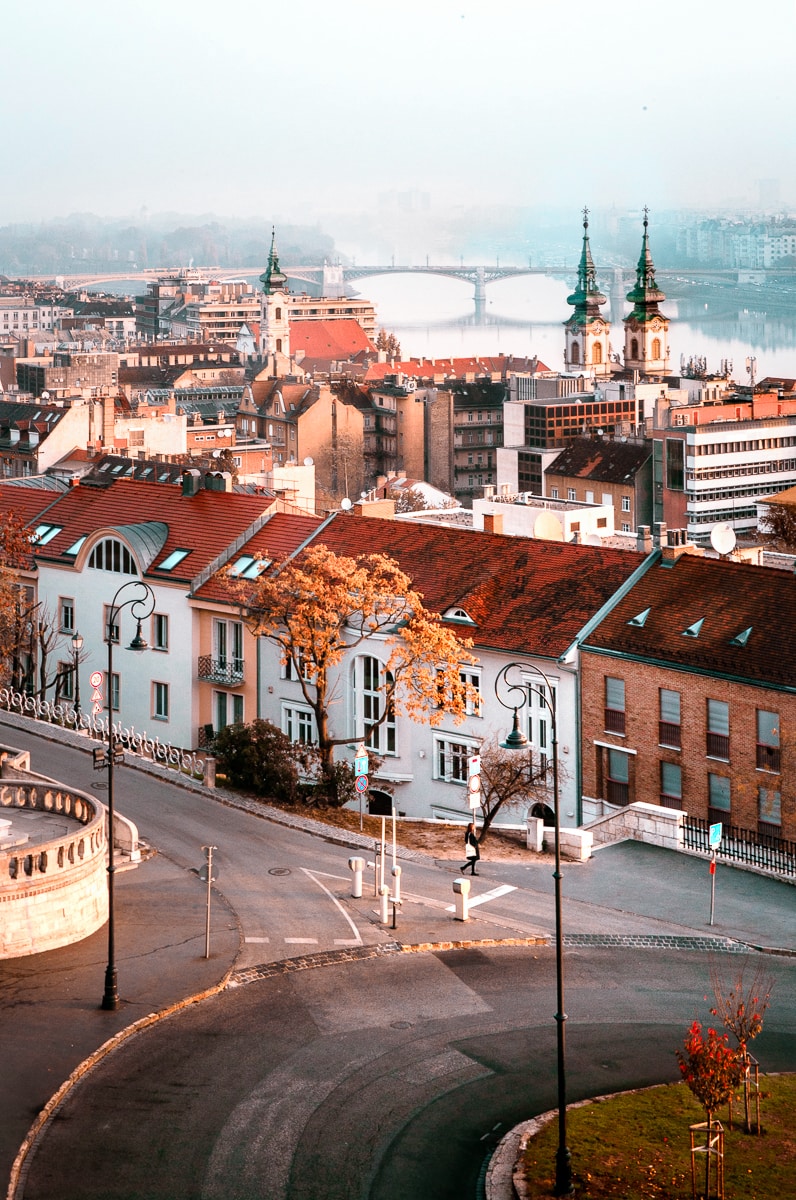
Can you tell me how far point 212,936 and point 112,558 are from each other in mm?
28867

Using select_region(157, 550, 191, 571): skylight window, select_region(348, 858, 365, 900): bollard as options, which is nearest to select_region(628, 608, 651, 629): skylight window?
select_region(348, 858, 365, 900): bollard

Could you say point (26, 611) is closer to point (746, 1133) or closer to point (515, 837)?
point (515, 837)

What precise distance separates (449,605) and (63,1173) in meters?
30.3

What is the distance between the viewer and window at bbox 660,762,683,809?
4728 cm

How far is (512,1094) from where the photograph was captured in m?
27.6

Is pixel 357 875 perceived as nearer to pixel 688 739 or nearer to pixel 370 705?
pixel 688 739

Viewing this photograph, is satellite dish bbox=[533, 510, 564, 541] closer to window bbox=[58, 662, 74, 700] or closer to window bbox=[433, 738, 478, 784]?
window bbox=[433, 738, 478, 784]

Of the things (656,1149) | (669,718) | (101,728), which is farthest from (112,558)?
(656,1149)

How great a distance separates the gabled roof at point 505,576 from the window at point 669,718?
10.8ft

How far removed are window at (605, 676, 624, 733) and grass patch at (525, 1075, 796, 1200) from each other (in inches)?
835

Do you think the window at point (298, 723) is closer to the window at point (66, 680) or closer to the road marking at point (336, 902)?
the window at point (66, 680)

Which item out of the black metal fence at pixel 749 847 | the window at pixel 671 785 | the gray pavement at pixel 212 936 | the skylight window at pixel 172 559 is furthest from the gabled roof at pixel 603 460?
the gray pavement at pixel 212 936

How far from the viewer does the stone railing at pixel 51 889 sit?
32.8 meters

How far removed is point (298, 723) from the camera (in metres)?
56.1
